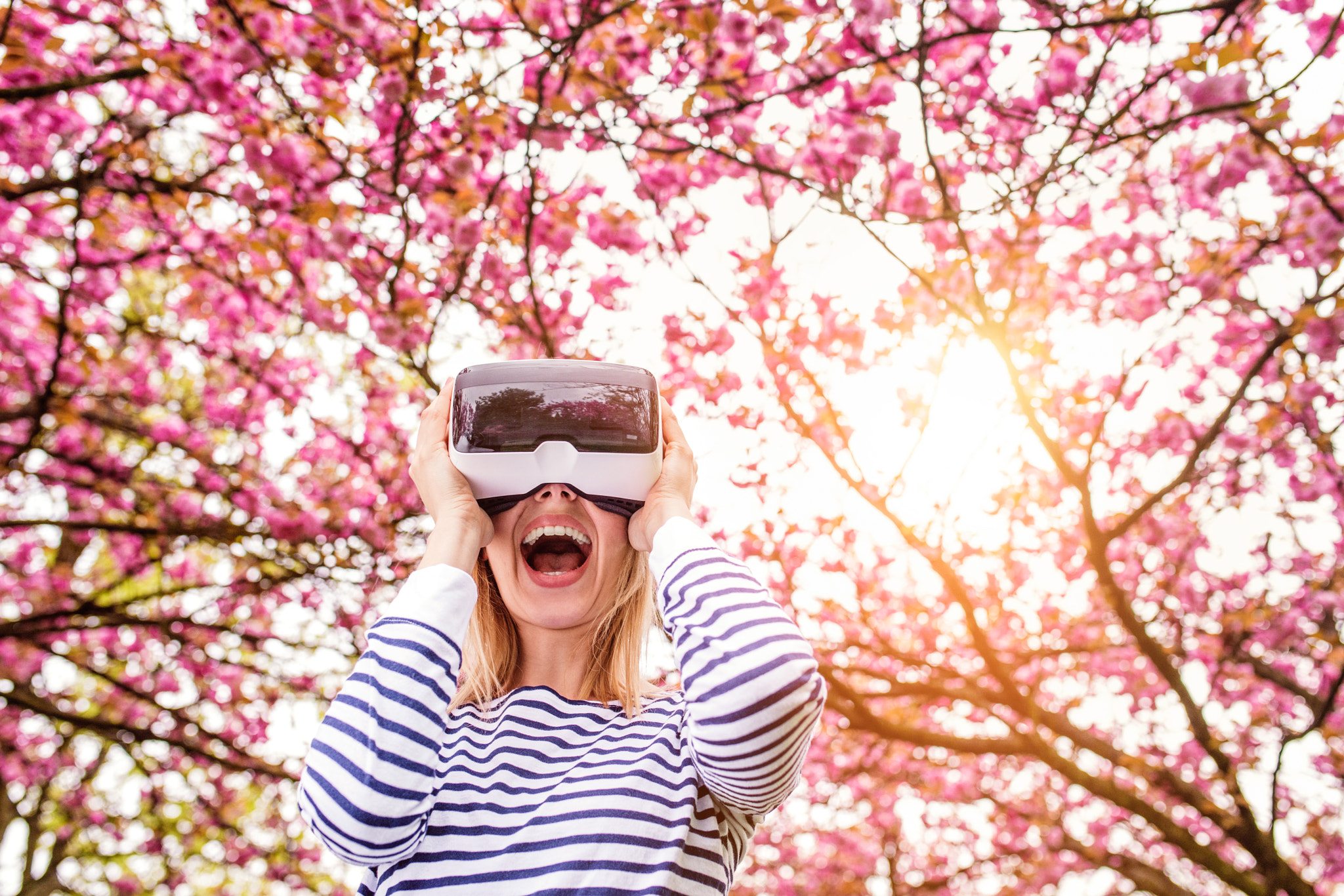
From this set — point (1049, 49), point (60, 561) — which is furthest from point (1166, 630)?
point (60, 561)

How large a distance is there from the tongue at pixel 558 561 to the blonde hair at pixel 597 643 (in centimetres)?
9

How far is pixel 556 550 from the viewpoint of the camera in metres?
1.32

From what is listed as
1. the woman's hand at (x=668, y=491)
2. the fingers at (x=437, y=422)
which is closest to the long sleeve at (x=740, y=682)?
the woman's hand at (x=668, y=491)

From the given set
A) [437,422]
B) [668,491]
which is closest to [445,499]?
[437,422]

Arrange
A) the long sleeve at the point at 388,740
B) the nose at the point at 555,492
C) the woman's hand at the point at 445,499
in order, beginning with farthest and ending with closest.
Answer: the nose at the point at 555,492
the woman's hand at the point at 445,499
the long sleeve at the point at 388,740

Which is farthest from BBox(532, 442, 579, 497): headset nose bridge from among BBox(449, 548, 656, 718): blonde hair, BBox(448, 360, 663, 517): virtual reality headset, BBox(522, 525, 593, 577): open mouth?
BBox(449, 548, 656, 718): blonde hair

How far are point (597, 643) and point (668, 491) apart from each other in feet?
1.16

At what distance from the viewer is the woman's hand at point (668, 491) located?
1227mm

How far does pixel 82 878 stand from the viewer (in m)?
7.16

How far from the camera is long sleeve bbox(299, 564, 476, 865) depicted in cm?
94

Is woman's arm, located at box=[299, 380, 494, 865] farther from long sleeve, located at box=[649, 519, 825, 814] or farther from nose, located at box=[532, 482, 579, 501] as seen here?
long sleeve, located at box=[649, 519, 825, 814]

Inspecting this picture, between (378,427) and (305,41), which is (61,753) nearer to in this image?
(378,427)

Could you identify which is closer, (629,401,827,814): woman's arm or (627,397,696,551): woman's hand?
(629,401,827,814): woman's arm

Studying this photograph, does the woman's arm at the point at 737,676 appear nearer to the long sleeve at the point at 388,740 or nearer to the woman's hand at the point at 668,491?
the woman's hand at the point at 668,491
